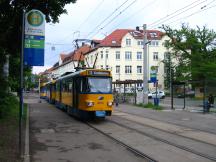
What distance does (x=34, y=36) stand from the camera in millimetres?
10656

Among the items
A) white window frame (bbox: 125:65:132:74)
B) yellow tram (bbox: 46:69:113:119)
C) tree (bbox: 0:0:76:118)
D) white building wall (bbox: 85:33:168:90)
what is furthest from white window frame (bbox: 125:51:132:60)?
tree (bbox: 0:0:76:118)

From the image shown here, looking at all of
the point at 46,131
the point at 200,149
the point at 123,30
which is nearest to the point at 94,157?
the point at 200,149

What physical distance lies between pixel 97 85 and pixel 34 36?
11.1m

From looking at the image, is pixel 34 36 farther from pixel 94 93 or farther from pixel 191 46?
pixel 191 46

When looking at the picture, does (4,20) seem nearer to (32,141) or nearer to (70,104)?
(32,141)

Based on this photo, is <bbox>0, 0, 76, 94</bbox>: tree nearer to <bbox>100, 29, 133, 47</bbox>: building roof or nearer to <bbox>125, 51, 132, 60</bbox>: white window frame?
<bbox>100, 29, 133, 47</bbox>: building roof

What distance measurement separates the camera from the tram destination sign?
34.7 ft

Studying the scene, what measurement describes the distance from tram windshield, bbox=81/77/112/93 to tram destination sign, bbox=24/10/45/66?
1039 centimetres

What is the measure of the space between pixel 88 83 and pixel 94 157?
10453 mm

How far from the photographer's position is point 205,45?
2790 inches

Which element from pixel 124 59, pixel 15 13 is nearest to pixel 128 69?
pixel 124 59

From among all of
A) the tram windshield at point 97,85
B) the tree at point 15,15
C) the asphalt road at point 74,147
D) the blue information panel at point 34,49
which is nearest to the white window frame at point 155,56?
the tram windshield at point 97,85

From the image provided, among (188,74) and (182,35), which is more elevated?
(182,35)

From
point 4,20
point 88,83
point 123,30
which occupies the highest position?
point 123,30
